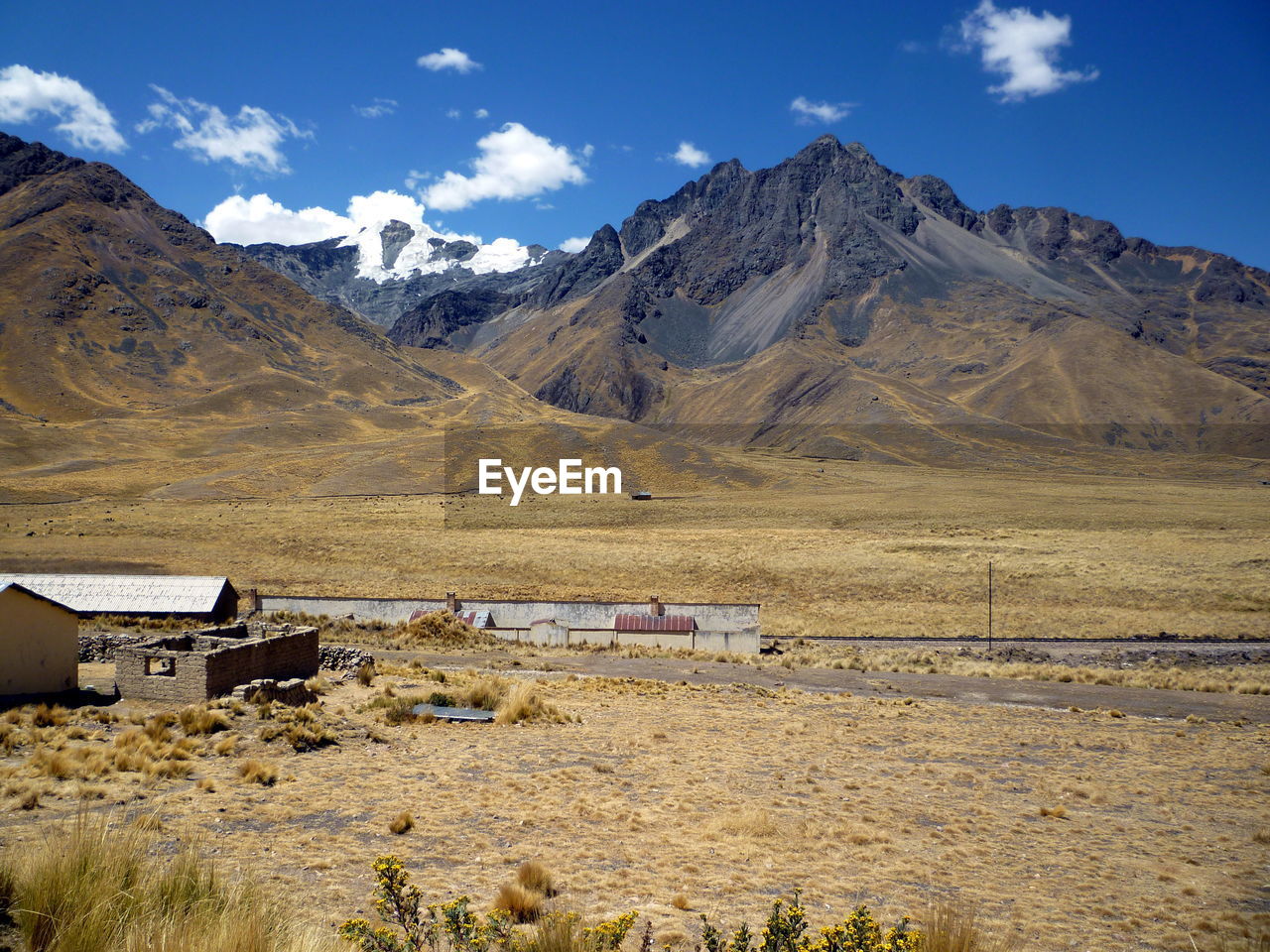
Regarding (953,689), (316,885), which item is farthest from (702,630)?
(316,885)

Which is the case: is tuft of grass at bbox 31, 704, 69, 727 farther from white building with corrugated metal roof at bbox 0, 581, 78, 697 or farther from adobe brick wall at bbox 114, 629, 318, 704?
white building with corrugated metal roof at bbox 0, 581, 78, 697

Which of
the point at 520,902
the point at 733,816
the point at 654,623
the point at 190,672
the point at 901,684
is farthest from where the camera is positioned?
the point at 654,623

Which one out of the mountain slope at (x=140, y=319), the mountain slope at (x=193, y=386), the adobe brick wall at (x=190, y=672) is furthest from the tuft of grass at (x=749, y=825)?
the mountain slope at (x=140, y=319)

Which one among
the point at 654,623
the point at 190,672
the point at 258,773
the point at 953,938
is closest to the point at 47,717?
the point at 190,672

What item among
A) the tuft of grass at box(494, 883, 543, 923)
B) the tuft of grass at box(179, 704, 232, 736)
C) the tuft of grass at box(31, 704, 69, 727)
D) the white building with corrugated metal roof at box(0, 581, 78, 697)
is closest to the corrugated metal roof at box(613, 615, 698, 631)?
the white building with corrugated metal roof at box(0, 581, 78, 697)

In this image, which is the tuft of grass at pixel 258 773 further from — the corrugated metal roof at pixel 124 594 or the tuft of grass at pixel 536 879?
the corrugated metal roof at pixel 124 594

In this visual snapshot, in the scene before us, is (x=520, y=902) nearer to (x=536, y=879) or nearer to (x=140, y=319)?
(x=536, y=879)
